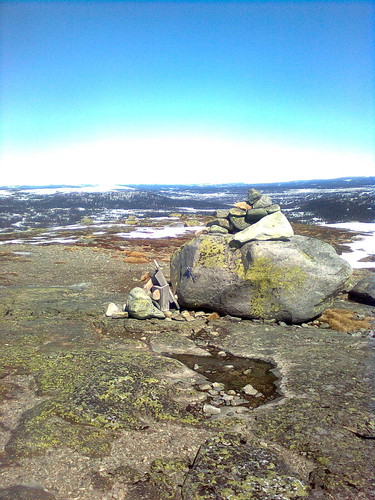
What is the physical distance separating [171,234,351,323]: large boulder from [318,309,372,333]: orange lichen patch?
41 cm

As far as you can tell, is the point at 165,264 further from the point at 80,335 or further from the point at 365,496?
the point at 365,496

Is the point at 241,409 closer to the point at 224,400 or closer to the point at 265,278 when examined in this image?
A: the point at 224,400

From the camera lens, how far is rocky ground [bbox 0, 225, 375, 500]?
19.0ft

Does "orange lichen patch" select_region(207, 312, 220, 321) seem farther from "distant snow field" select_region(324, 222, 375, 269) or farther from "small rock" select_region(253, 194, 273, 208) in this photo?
"distant snow field" select_region(324, 222, 375, 269)

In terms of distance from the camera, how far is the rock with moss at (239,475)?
5.57 metres

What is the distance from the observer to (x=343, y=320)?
15.1 m

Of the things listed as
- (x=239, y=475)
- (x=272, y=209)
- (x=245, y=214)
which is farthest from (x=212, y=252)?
(x=239, y=475)

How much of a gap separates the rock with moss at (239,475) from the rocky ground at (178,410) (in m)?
0.02

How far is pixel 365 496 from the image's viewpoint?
548cm

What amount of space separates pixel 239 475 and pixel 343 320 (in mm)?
10957

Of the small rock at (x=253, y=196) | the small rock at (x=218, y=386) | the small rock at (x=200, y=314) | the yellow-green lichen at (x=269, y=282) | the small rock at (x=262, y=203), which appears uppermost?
the small rock at (x=253, y=196)

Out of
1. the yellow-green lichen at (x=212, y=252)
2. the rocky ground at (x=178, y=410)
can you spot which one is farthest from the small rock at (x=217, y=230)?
the rocky ground at (x=178, y=410)

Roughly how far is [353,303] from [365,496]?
1403 cm

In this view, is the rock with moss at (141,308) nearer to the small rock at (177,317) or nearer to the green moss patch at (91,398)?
the small rock at (177,317)
